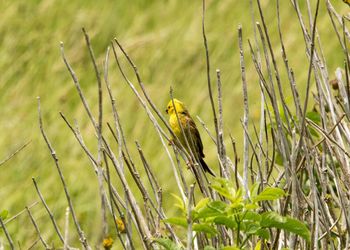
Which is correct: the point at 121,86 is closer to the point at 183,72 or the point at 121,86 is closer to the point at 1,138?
the point at 183,72

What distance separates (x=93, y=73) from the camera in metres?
5.56

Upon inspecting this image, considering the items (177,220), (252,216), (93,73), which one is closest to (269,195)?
(252,216)

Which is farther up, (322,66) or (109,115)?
(109,115)

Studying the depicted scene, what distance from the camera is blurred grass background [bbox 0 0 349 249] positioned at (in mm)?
4641

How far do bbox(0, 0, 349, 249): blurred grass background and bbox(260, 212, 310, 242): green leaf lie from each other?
9.01 ft

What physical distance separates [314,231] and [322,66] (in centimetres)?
55

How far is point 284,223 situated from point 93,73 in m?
4.17

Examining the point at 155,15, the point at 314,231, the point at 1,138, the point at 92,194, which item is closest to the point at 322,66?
the point at 314,231

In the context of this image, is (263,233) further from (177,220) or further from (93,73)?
(93,73)

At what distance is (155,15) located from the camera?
5.98 m

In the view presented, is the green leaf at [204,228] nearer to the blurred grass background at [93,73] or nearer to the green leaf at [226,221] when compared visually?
the green leaf at [226,221]

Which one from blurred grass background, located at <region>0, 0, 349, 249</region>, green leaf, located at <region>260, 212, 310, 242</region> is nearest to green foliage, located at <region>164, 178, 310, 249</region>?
green leaf, located at <region>260, 212, 310, 242</region>

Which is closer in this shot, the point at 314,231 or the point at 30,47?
the point at 314,231

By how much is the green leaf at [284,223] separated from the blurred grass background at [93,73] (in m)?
A: 2.75
